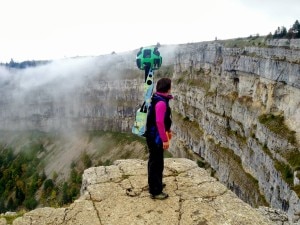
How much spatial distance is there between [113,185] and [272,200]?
32.2 meters

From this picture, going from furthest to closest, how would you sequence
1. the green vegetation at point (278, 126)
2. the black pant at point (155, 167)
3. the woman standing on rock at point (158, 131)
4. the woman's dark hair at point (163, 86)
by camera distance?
the green vegetation at point (278, 126) < the black pant at point (155, 167) < the woman's dark hair at point (163, 86) < the woman standing on rock at point (158, 131)

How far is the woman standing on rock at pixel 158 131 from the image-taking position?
11125 mm

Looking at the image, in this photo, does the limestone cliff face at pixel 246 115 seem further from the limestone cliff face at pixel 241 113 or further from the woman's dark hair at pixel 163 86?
the woman's dark hair at pixel 163 86

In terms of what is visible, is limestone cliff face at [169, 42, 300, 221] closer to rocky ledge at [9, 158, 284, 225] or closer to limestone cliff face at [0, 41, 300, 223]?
limestone cliff face at [0, 41, 300, 223]

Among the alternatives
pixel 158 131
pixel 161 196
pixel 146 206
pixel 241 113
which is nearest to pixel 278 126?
pixel 241 113

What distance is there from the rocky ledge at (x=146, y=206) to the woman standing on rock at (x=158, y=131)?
517 mm

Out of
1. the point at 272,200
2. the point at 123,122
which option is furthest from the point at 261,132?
the point at 123,122

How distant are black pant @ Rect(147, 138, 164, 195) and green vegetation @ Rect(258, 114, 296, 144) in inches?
1195

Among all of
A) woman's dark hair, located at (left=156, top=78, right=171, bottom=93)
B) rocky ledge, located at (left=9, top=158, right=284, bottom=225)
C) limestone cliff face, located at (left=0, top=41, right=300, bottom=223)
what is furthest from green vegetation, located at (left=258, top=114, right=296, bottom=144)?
woman's dark hair, located at (left=156, top=78, right=171, bottom=93)

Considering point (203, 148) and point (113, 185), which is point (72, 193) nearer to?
point (203, 148)

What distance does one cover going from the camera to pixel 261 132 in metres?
48.0

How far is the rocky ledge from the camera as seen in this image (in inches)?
425

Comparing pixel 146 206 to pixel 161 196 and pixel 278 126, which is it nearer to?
pixel 161 196

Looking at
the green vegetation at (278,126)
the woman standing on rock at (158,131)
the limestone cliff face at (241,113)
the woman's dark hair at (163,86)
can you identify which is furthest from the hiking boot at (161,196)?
the green vegetation at (278,126)
